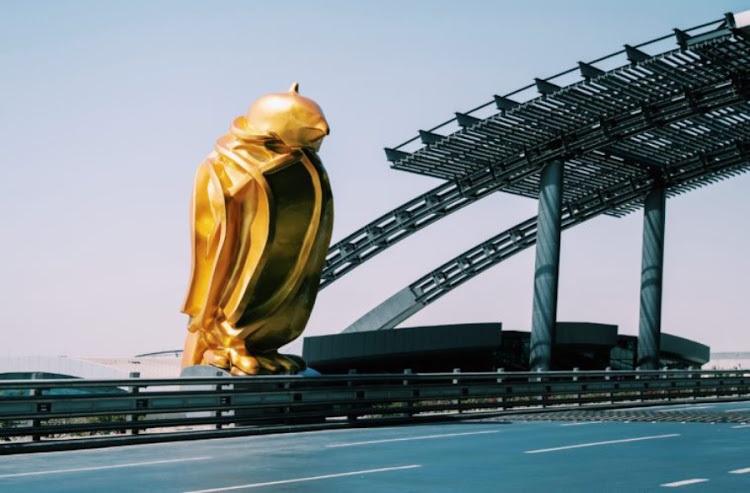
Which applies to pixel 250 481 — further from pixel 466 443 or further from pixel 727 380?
pixel 727 380

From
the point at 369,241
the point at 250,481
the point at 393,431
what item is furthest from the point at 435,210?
the point at 250,481

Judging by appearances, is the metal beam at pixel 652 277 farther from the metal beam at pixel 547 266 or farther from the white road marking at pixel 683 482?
the white road marking at pixel 683 482

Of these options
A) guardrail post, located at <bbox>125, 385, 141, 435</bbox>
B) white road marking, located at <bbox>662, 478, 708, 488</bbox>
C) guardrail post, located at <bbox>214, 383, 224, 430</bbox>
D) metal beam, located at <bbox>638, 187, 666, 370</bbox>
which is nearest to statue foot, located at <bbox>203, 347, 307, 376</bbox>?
guardrail post, located at <bbox>214, 383, 224, 430</bbox>

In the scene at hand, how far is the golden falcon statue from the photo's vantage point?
20719mm

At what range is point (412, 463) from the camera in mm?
12695

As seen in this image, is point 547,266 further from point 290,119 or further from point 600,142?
point 290,119

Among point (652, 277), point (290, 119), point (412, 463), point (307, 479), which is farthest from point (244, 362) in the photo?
point (652, 277)

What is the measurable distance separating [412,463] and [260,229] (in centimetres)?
907

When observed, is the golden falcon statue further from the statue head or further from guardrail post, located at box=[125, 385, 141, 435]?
guardrail post, located at box=[125, 385, 141, 435]

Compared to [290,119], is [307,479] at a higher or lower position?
lower

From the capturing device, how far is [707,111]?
34.8 meters

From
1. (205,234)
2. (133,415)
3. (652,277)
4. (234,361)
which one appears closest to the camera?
(133,415)

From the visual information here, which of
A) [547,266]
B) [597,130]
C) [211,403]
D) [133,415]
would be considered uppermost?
[597,130]

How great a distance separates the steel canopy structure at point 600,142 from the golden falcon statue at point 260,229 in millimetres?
14496
